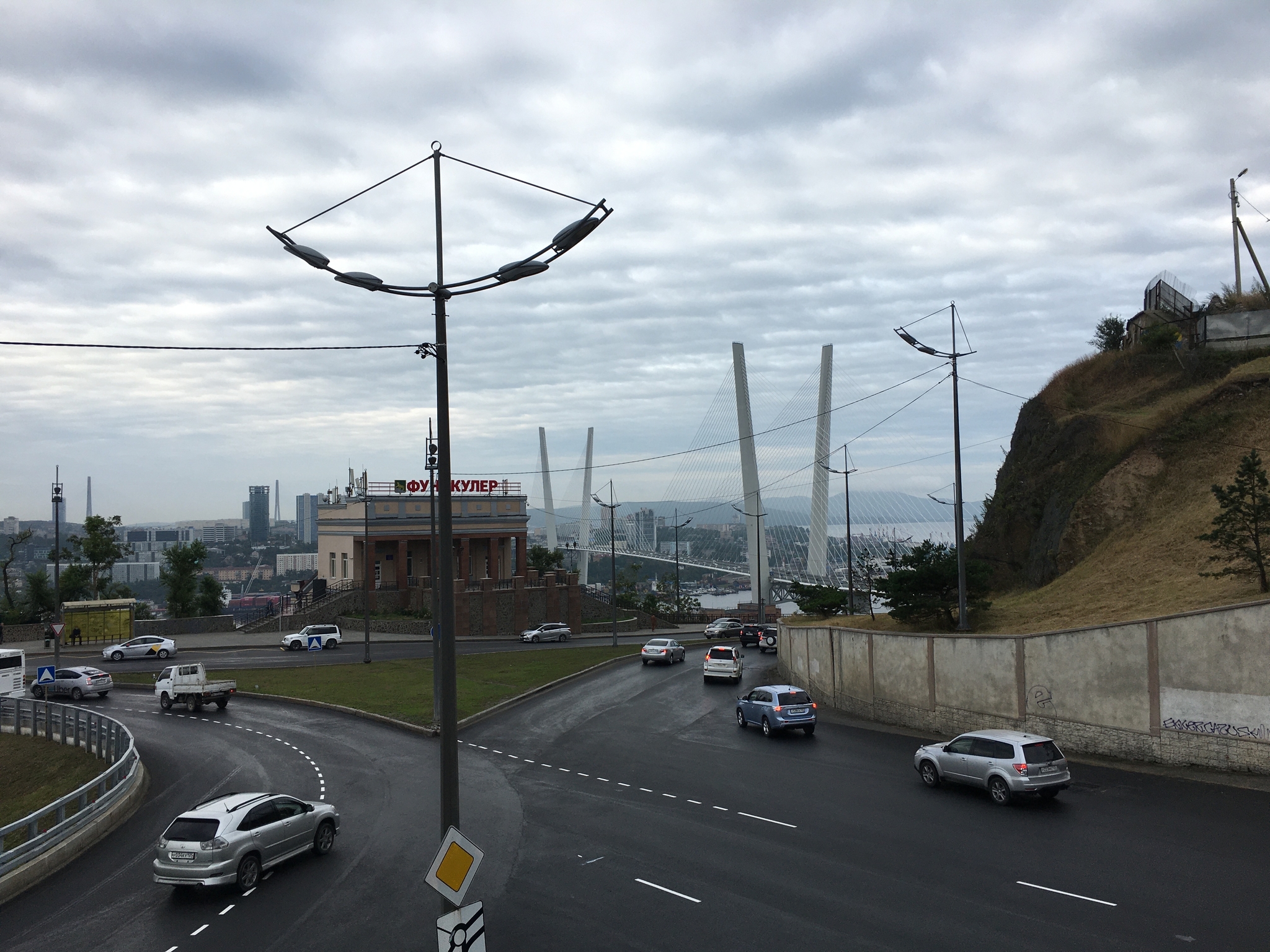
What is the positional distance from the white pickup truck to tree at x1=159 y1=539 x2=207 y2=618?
125ft

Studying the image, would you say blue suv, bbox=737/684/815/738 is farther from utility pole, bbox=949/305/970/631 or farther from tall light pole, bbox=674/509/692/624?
tall light pole, bbox=674/509/692/624

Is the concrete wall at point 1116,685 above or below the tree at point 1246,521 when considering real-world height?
below

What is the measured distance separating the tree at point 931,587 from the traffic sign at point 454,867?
82.9 feet

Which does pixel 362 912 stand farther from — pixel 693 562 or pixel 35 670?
pixel 693 562

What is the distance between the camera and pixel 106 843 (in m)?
18.1

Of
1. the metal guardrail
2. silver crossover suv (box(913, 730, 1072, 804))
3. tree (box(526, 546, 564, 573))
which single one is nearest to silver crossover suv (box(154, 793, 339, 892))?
the metal guardrail

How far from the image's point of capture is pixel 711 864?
1490 centimetres

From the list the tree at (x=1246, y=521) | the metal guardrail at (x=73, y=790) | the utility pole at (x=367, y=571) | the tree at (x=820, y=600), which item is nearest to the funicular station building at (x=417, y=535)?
the utility pole at (x=367, y=571)

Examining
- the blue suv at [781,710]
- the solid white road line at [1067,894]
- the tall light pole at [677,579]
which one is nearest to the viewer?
the solid white road line at [1067,894]

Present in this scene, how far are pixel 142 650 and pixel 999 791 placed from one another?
49.3 m

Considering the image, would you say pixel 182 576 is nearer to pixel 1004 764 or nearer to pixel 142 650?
pixel 142 650

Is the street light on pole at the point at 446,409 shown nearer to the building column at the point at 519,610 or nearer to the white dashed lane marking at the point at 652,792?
the white dashed lane marking at the point at 652,792

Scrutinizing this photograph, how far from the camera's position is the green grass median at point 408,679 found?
112 feet

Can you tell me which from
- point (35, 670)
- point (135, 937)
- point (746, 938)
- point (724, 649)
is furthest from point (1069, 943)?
point (35, 670)
